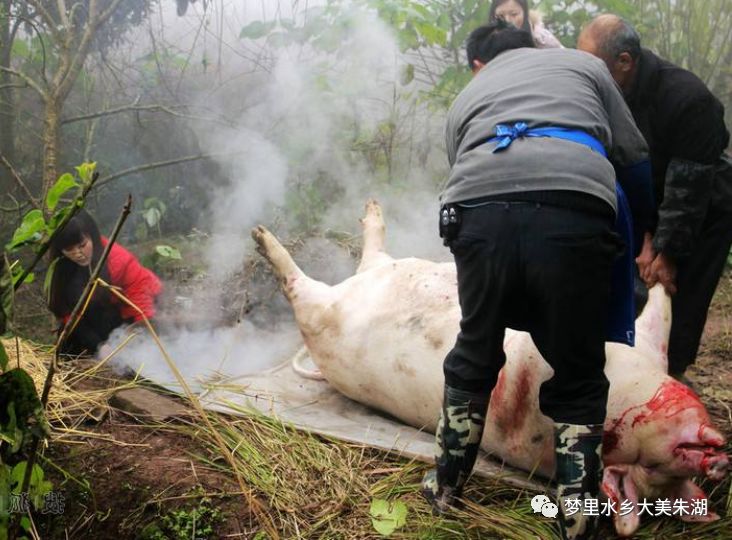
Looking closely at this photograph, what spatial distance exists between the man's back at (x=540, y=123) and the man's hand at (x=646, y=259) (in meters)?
0.84

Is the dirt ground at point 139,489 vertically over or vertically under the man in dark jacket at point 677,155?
under

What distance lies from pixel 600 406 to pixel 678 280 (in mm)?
1300

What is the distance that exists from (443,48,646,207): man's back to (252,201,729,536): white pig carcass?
76 centimetres

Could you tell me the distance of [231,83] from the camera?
6.31 metres

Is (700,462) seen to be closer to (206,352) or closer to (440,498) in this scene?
(440,498)

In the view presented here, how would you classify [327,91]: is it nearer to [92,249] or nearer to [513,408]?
[92,249]

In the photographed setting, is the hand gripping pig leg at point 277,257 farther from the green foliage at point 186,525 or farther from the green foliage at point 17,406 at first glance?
the green foliage at point 17,406

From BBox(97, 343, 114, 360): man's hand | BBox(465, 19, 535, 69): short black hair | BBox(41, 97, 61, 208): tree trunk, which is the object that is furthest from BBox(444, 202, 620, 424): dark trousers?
BBox(41, 97, 61, 208): tree trunk

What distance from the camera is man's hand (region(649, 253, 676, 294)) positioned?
9.34 ft

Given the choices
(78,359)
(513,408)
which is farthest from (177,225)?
(513,408)

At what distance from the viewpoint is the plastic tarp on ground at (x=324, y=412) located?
2.65m

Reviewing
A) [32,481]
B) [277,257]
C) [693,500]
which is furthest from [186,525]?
[693,500]

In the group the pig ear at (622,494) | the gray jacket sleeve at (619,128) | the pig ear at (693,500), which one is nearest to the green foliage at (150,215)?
the gray jacket sleeve at (619,128)

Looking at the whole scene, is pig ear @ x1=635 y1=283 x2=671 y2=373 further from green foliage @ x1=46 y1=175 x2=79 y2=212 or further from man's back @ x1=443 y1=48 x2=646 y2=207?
Result: green foliage @ x1=46 y1=175 x2=79 y2=212
